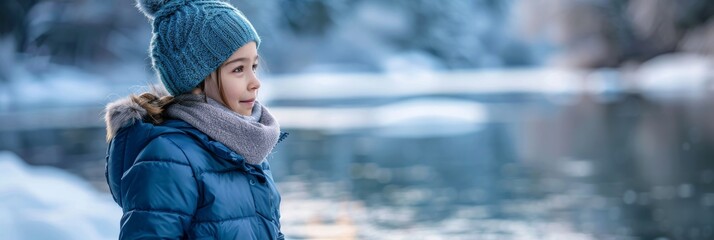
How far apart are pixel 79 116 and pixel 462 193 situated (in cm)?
1768

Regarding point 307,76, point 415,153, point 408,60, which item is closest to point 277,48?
point 307,76

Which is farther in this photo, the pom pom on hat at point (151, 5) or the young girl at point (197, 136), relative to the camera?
the pom pom on hat at point (151, 5)

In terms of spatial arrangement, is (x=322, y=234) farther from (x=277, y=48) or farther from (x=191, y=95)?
(x=277, y=48)

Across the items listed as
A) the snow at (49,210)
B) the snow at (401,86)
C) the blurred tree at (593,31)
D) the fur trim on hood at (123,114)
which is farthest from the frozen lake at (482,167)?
the snow at (401,86)

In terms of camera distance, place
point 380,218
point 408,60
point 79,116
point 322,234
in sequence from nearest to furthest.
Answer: point 322,234 → point 380,218 → point 79,116 → point 408,60

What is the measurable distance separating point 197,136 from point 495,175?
10.8 m

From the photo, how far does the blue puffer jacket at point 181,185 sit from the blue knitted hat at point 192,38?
116mm

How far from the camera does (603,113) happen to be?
75.2 ft

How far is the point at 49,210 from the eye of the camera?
648cm

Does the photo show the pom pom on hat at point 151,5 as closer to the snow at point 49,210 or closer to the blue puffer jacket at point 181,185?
the blue puffer jacket at point 181,185

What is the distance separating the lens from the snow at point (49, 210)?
18.5 ft

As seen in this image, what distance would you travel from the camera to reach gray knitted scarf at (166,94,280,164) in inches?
93.6

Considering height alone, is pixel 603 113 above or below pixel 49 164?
above

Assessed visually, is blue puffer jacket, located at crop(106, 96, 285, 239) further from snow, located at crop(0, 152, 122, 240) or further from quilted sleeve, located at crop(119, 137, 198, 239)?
snow, located at crop(0, 152, 122, 240)
